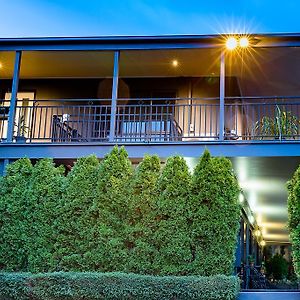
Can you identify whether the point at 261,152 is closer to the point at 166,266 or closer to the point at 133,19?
the point at 166,266

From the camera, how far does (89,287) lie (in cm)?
965

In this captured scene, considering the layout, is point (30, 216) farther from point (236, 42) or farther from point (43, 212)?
point (236, 42)

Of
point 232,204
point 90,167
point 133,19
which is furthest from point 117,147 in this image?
point 133,19

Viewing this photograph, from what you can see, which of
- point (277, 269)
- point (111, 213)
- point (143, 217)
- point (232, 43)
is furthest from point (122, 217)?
point (277, 269)

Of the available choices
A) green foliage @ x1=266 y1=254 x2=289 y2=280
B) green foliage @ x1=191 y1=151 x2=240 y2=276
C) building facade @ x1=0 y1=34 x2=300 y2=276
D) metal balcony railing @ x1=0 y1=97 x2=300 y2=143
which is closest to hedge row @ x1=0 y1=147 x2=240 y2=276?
green foliage @ x1=191 y1=151 x2=240 y2=276

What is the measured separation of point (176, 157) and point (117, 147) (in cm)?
127

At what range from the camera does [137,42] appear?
512 inches

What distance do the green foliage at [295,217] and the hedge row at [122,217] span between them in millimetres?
945

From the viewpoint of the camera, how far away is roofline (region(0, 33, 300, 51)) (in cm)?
1253

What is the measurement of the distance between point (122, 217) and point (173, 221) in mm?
974

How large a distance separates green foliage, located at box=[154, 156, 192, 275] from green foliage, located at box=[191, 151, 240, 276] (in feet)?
0.46

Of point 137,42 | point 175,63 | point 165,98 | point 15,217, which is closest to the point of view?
point 15,217

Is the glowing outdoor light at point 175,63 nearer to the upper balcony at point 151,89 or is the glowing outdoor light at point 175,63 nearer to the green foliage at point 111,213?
the upper balcony at point 151,89

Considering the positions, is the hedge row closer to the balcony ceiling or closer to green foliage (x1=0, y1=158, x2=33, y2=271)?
green foliage (x1=0, y1=158, x2=33, y2=271)
